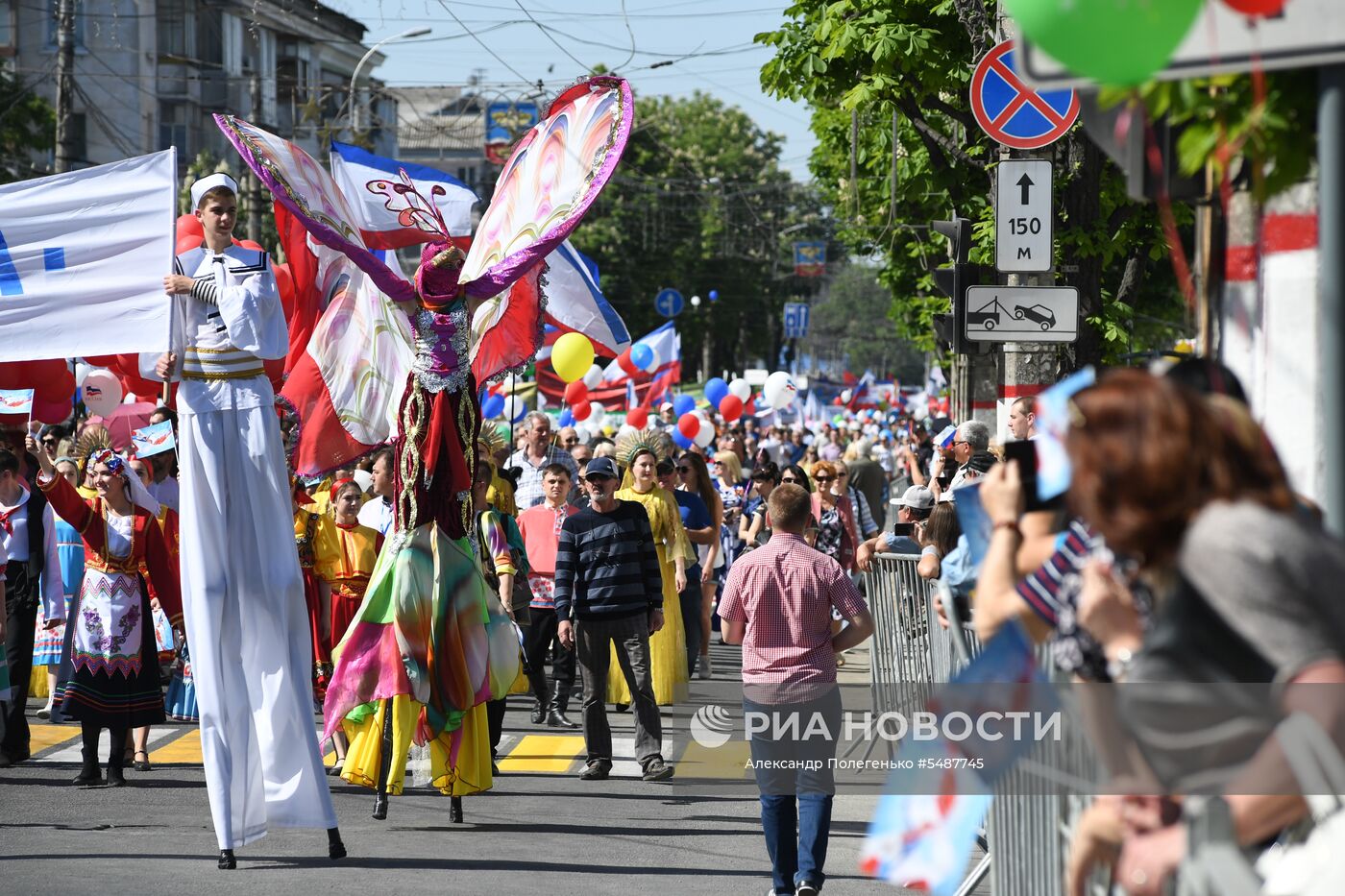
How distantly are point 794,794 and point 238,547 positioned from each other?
266 centimetres

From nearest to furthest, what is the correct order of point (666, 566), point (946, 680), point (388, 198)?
1. point (946, 680)
2. point (388, 198)
3. point (666, 566)

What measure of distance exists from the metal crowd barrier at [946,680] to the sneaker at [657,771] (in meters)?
1.34

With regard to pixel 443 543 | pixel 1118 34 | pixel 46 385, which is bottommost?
pixel 443 543

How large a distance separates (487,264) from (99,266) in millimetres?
2041

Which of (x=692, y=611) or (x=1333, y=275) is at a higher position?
(x=1333, y=275)

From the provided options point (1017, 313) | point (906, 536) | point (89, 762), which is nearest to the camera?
point (89, 762)

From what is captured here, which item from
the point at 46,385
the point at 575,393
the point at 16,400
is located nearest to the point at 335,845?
the point at 16,400

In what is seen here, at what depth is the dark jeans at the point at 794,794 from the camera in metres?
→ 7.37

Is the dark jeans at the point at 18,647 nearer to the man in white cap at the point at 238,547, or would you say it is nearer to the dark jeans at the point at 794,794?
the man in white cap at the point at 238,547

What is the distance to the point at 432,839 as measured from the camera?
886cm

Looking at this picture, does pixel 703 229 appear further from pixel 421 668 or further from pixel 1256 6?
pixel 1256 6

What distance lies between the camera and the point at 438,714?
9.10 metres

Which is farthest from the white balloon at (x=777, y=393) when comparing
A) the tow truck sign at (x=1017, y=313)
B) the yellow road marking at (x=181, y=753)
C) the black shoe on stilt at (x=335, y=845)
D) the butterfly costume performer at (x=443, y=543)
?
the black shoe on stilt at (x=335, y=845)

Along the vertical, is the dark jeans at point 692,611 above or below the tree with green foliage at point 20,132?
below
